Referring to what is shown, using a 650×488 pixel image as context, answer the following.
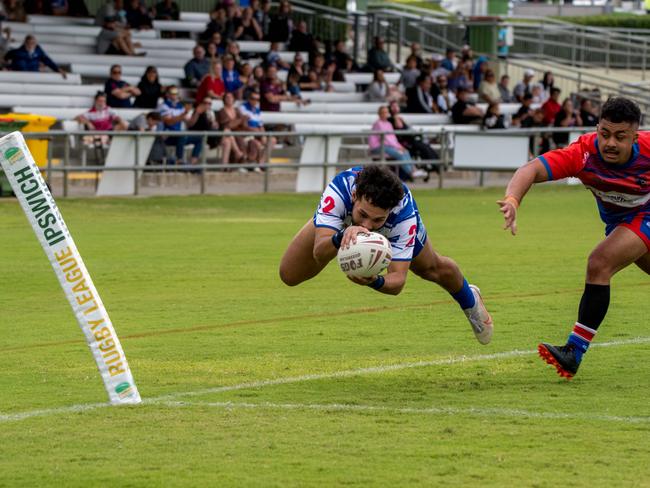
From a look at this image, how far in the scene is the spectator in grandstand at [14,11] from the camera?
101 ft

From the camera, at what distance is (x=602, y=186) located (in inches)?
356

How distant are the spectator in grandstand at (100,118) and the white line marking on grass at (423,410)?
56.6 ft

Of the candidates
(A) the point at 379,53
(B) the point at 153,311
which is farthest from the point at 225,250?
(A) the point at 379,53

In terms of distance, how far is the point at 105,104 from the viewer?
25.2 meters

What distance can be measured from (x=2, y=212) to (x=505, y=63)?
2061 centimetres

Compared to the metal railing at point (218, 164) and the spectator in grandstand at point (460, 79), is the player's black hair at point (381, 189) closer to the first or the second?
the metal railing at point (218, 164)

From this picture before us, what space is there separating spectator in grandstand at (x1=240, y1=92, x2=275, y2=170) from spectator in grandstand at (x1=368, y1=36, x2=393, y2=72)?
21.8 feet

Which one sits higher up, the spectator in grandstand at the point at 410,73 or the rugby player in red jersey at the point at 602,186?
the rugby player in red jersey at the point at 602,186

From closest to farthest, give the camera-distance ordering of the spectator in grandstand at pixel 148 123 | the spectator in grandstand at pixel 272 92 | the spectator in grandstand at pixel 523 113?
1. the spectator in grandstand at pixel 148 123
2. the spectator in grandstand at pixel 272 92
3. the spectator in grandstand at pixel 523 113

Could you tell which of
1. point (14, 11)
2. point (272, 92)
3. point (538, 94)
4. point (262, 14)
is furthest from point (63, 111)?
point (538, 94)

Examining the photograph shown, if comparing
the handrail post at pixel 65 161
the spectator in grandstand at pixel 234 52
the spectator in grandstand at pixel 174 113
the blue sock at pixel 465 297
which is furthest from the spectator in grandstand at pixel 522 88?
the blue sock at pixel 465 297

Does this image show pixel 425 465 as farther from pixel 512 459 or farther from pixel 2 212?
pixel 2 212

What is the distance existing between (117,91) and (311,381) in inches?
735

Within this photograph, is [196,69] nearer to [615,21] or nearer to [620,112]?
[620,112]
